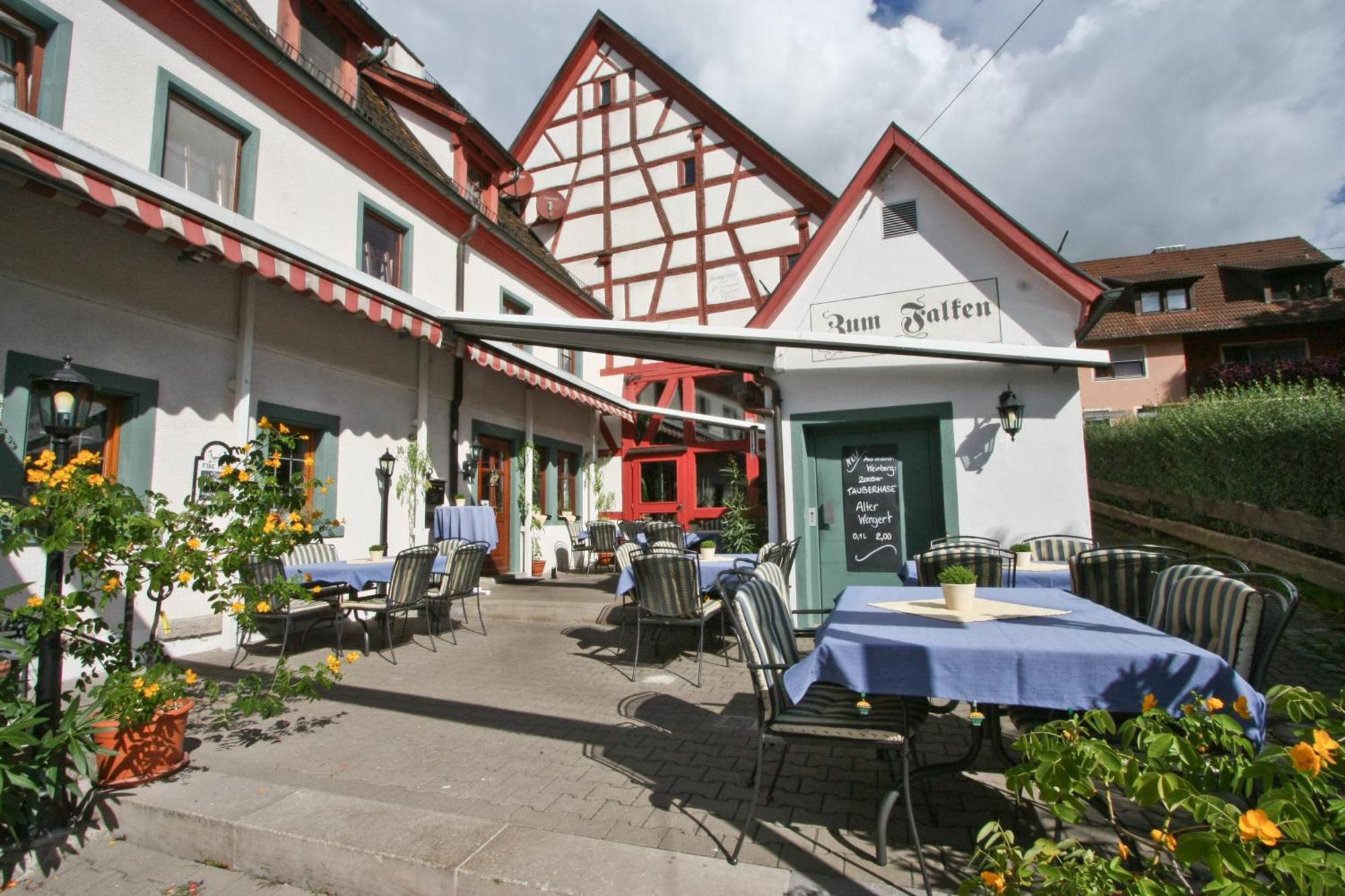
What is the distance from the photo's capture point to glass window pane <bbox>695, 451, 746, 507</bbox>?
13.6m

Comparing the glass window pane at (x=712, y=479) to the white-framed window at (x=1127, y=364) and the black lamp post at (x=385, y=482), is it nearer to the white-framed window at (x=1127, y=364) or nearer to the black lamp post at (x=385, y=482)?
the black lamp post at (x=385, y=482)

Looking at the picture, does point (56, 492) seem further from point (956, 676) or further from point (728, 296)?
point (728, 296)

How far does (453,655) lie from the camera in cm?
586

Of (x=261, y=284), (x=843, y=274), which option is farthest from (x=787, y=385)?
(x=261, y=284)

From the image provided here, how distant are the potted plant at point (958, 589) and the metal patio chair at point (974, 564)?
1552 mm

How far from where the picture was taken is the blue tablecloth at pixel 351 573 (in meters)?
5.81

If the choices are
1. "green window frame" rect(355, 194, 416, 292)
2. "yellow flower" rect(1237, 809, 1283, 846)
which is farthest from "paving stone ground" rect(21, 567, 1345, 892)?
"green window frame" rect(355, 194, 416, 292)

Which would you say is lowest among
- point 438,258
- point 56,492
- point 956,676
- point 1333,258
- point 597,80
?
point 956,676

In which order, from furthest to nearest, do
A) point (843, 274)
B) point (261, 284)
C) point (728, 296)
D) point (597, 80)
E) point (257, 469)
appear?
point (597, 80), point (728, 296), point (843, 274), point (261, 284), point (257, 469)

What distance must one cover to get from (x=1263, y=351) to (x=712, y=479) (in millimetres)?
19873

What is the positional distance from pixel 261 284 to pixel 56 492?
15.5 feet

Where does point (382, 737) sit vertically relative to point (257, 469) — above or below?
below

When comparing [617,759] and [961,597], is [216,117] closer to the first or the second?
[617,759]

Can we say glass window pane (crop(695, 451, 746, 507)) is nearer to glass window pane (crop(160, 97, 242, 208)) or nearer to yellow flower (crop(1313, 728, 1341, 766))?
glass window pane (crop(160, 97, 242, 208))
